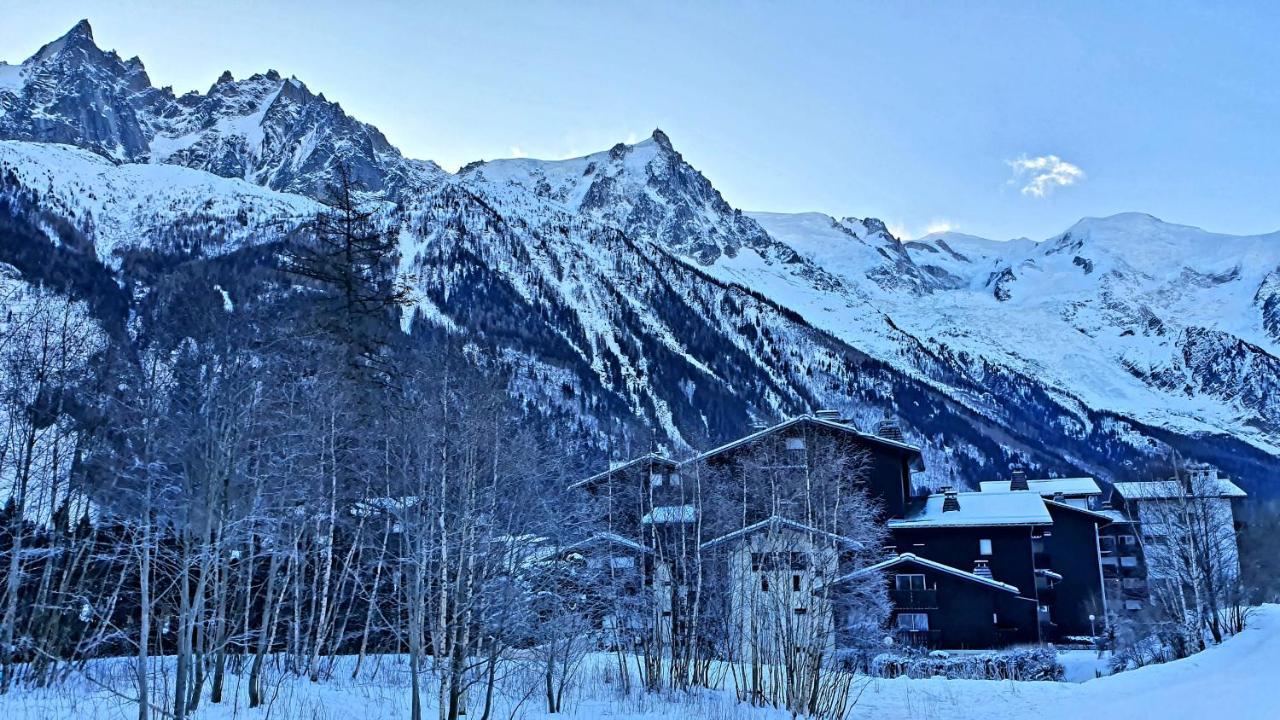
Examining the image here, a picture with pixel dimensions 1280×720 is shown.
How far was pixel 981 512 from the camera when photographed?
171 ft

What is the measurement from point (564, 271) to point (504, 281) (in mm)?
17000

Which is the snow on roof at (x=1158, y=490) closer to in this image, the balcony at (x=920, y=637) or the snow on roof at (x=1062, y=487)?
the snow on roof at (x=1062, y=487)

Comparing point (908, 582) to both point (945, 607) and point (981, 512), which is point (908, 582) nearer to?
point (945, 607)

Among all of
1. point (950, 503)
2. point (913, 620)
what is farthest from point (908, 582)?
point (950, 503)

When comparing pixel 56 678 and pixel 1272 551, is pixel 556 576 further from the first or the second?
pixel 1272 551

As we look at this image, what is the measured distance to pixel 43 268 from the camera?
98938 mm

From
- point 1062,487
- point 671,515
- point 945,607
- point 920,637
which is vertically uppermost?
point 1062,487

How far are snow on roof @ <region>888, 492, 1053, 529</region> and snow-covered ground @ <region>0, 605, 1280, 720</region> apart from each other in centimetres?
1667

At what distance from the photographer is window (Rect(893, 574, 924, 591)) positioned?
46.2m

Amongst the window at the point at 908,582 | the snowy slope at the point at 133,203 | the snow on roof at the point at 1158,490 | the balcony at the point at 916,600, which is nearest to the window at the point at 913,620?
the balcony at the point at 916,600

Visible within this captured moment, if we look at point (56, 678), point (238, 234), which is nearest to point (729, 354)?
point (238, 234)

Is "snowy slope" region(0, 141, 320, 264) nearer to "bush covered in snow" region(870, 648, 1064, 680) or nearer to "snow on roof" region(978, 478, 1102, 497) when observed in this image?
"snow on roof" region(978, 478, 1102, 497)

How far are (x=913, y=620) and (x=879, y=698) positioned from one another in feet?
56.2

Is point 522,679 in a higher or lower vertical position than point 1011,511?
lower
